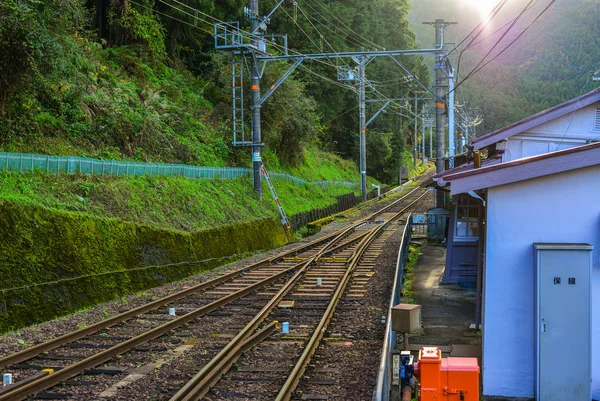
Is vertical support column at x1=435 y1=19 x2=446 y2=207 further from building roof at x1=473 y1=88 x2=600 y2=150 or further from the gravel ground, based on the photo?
the gravel ground

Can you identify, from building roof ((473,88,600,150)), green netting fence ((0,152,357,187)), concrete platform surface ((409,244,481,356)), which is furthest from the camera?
green netting fence ((0,152,357,187))

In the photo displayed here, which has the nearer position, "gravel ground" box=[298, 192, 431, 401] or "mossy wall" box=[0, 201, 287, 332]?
"gravel ground" box=[298, 192, 431, 401]

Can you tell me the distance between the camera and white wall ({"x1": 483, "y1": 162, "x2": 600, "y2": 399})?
30.3 ft

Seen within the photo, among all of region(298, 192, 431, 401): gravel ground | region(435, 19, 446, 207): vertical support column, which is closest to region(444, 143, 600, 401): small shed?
region(298, 192, 431, 401): gravel ground

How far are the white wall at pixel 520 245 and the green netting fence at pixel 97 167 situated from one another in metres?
10.4

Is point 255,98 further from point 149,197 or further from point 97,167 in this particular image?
point 97,167

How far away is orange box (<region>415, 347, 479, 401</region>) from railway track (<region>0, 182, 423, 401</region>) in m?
1.63

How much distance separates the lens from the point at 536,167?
9.16 meters

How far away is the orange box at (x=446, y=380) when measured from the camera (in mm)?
8141

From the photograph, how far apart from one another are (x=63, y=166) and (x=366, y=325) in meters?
8.80

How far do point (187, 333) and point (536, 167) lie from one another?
6140mm

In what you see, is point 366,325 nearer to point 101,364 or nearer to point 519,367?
point 519,367

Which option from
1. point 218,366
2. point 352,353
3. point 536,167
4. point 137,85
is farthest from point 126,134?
point 536,167

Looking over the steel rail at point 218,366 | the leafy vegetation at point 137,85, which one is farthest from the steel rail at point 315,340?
the leafy vegetation at point 137,85
